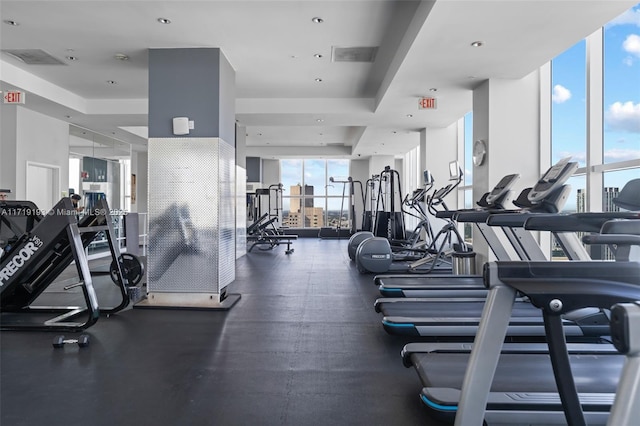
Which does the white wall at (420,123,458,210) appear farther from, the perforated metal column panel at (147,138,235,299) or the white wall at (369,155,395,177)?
the perforated metal column panel at (147,138,235,299)

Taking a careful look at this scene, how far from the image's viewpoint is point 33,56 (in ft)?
17.5

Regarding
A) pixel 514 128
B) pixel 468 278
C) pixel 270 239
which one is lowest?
pixel 468 278

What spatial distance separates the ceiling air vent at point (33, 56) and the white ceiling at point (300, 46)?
12 centimetres

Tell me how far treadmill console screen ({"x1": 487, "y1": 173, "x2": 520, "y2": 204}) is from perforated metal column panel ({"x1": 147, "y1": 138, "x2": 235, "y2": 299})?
2.91m

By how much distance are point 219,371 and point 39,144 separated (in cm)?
683

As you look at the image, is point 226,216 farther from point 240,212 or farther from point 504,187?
point 240,212

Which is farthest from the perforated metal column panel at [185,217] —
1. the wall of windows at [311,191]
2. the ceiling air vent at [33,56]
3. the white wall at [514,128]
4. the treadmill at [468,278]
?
the wall of windows at [311,191]

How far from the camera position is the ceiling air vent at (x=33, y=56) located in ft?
16.9

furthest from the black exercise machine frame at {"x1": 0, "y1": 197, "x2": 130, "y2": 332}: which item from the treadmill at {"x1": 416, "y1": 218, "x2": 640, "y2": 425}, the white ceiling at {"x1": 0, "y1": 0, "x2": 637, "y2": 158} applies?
the treadmill at {"x1": 416, "y1": 218, "x2": 640, "y2": 425}

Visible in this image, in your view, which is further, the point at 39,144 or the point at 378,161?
the point at 378,161

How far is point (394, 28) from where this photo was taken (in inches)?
179

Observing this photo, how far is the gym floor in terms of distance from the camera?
2.24 m

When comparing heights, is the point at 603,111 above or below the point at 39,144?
below

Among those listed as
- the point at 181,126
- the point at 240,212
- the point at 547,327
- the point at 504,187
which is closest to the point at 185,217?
the point at 181,126
